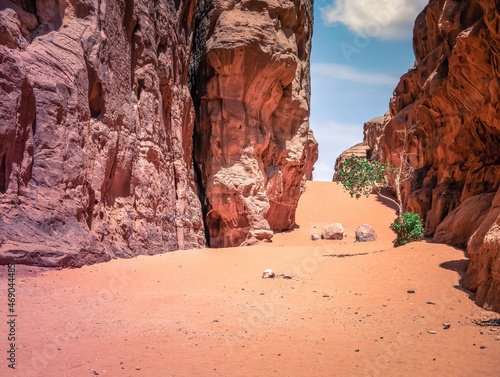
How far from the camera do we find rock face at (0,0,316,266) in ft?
23.9

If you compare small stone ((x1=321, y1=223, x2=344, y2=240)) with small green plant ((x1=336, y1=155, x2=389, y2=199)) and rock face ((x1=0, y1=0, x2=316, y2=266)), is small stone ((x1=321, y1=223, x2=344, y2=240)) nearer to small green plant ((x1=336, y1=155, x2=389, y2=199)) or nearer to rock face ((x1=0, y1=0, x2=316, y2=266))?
rock face ((x1=0, y1=0, x2=316, y2=266))

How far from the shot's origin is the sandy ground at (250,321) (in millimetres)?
3607

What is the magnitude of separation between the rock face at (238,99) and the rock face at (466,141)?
750 centimetres

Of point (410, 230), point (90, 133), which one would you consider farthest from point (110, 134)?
point (410, 230)

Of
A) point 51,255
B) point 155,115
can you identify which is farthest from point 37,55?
point 155,115

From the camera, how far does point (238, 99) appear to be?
1922 centimetres

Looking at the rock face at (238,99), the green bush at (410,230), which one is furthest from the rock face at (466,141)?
the rock face at (238,99)

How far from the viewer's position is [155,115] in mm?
13508

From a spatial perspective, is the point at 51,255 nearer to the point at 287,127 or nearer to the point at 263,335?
the point at 263,335

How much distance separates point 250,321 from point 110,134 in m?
7.72

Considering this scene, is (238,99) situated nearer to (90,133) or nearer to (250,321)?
(90,133)

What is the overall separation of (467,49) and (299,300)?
25.9 feet

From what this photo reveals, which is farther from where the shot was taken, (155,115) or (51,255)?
(155,115)

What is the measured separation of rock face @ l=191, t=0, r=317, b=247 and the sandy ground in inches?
388
